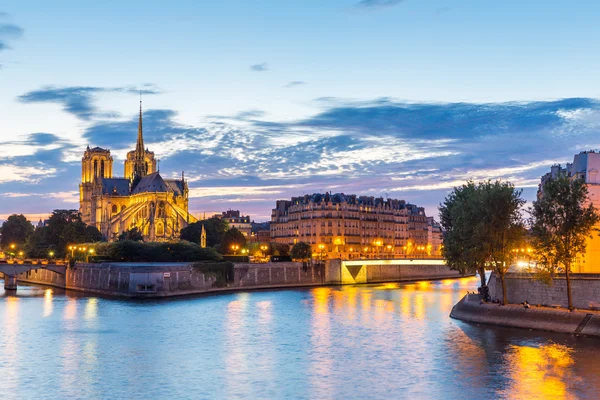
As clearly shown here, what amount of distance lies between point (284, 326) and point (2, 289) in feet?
146

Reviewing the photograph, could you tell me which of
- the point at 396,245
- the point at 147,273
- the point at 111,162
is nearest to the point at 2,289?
the point at 147,273

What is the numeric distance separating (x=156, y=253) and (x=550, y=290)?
52845 millimetres

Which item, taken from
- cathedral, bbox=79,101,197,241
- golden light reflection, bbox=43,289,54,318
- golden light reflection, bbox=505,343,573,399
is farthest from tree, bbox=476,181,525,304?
cathedral, bbox=79,101,197,241

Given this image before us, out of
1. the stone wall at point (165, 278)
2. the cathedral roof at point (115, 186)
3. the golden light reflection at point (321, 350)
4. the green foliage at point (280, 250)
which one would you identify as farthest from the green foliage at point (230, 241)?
the cathedral roof at point (115, 186)

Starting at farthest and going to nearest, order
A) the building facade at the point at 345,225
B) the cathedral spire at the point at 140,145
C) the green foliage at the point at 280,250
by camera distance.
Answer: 1. the cathedral spire at the point at 140,145
2. the building facade at the point at 345,225
3. the green foliage at the point at 280,250

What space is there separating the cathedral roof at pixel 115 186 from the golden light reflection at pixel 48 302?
89750 millimetres

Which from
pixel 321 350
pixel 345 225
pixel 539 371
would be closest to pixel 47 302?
pixel 321 350

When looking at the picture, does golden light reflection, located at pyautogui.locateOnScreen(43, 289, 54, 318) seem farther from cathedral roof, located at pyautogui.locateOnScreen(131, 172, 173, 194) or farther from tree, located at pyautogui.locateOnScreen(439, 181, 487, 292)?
cathedral roof, located at pyautogui.locateOnScreen(131, 172, 173, 194)

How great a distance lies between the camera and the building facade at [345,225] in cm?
12644

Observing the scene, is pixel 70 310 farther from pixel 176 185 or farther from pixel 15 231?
pixel 176 185

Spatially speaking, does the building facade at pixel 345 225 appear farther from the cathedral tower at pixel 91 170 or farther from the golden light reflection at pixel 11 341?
the golden light reflection at pixel 11 341

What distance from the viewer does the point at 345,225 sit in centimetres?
12862

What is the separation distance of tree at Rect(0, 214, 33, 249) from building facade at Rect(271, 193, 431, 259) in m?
41.5

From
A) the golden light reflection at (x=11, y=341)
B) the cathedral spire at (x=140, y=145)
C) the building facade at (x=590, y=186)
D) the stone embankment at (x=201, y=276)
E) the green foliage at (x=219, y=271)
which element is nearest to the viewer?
the golden light reflection at (x=11, y=341)
